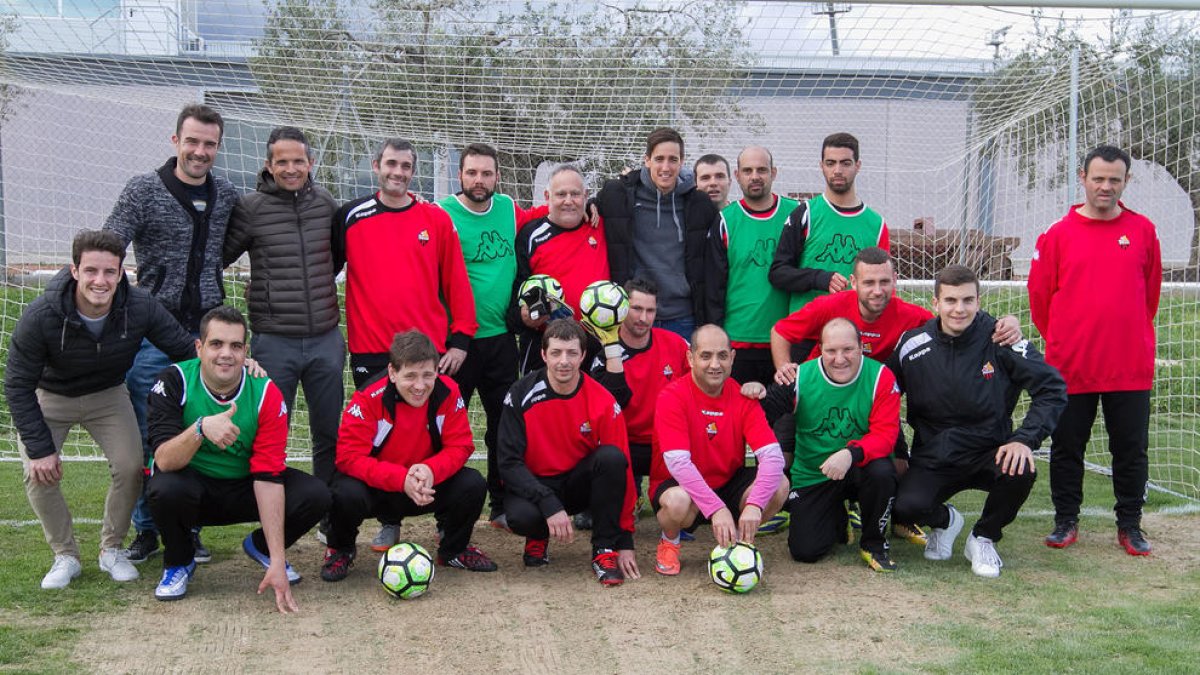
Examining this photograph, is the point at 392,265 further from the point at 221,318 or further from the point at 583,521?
the point at 583,521

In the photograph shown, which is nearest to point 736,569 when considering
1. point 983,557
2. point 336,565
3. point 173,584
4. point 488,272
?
point 983,557

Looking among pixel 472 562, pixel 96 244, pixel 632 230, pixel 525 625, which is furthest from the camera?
pixel 632 230

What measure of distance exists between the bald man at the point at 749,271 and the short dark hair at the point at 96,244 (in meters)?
2.71

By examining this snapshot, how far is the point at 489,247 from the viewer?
5219mm

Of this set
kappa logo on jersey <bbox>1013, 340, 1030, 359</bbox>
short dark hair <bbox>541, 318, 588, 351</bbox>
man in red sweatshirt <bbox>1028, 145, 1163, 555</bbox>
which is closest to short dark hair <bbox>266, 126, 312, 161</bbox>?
short dark hair <bbox>541, 318, 588, 351</bbox>

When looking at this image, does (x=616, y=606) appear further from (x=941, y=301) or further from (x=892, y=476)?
(x=941, y=301)

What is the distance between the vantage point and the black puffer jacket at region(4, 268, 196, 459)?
4113 millimetres

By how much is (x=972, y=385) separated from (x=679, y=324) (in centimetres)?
145

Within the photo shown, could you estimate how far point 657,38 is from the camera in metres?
7.41

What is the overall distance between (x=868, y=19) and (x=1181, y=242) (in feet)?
11.9

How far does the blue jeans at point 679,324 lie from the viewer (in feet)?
17.5

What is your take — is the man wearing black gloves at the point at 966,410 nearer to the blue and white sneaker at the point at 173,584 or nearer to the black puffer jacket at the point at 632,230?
the black puffer jacket at the point at 632,230

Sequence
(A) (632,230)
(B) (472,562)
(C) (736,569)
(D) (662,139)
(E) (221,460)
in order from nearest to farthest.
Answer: (C) (736,569) < (E) (221,460) < (B) (472,562) < (D) (662,139) < (A) (632,230)

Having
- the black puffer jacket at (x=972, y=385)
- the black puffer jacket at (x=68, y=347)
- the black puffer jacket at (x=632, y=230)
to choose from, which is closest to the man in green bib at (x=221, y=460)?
the black puffer jacket at (x=68, y=347)
